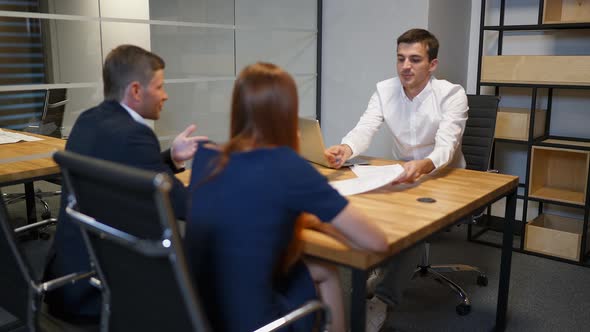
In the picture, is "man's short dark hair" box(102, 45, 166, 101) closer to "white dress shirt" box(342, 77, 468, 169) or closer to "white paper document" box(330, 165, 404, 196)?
"white paper document" box(330, 165, 404, 196)

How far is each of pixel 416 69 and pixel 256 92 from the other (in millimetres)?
1591

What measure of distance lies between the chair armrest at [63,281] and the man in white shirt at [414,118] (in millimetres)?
1144

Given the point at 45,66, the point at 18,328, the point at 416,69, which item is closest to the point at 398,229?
the point at 416,69

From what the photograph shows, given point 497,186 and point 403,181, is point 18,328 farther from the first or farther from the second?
point 497,186

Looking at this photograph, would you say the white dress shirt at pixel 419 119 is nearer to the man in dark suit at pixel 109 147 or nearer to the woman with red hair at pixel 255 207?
the man in dark suit at pixel 109 147

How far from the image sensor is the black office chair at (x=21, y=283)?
1.51 meters

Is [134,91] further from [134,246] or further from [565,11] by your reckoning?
[565,11]

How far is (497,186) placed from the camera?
219cm

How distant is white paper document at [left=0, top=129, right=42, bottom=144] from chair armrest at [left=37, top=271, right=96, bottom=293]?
4.79 ft

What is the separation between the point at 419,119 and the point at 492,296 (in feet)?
3.33

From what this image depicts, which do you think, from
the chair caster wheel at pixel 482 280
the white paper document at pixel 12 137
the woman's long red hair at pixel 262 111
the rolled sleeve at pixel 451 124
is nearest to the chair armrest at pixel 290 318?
the woman's long red hair at pixel 262 111

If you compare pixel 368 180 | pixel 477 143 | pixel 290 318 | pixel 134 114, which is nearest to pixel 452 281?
pixel 477 143

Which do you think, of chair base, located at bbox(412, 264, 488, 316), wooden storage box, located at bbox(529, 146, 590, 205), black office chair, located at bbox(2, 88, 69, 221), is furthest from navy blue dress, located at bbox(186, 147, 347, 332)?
wooden storage box, located at bbox(529, 146, 590, 205)

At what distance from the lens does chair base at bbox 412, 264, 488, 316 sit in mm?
2752
